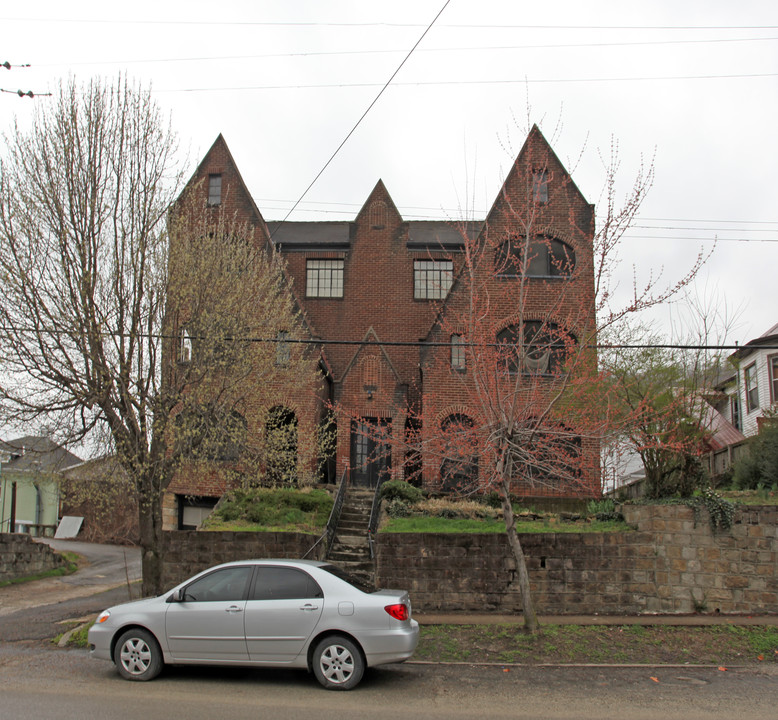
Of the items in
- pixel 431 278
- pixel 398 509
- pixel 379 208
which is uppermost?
pixel 379 208

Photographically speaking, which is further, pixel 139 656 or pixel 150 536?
pixel 150 536

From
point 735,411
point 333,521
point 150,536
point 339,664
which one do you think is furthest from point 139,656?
point 735,411

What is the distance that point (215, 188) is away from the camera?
24.2m

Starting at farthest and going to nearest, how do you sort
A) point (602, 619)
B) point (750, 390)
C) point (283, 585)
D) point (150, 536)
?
point (750, 390), point (150, 536), point (602, 619), point (283, 585)

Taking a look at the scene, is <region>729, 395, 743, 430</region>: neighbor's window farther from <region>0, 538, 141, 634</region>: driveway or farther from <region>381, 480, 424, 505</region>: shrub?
<region>0, 538, 141, 634</region>: driveway

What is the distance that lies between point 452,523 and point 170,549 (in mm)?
5774

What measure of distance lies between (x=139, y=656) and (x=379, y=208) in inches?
750

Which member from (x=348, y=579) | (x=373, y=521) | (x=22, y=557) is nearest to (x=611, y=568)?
(x=373, y=521)

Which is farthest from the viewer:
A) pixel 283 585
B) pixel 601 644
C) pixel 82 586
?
pixel 82 586

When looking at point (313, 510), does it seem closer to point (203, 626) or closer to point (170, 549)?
point (170, 549)

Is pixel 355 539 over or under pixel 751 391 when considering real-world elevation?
under

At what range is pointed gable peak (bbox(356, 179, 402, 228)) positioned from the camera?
82.7 ft

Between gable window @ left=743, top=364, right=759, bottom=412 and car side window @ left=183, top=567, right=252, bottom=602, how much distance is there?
84.3ft

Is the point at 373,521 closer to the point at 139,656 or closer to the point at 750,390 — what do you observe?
the point at 139,656
